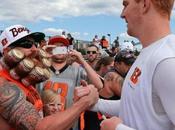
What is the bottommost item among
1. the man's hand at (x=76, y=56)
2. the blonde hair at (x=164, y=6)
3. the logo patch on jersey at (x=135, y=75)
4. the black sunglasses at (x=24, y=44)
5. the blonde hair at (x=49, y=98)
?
the blonde hair at (x=49, y=98)

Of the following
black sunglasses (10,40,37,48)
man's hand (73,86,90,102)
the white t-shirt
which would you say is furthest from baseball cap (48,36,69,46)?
the white t-shirt

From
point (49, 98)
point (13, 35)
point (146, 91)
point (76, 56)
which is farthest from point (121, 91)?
point (76, 56)

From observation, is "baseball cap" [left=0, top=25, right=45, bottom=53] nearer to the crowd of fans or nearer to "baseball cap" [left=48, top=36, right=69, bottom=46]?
the crowd of fans

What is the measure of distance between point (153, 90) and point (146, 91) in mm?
38

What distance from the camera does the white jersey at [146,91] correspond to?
2.00 meters

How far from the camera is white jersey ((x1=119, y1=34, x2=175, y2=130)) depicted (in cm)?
200

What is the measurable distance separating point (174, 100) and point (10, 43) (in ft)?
6.09

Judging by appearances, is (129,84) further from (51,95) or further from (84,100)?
(51,95)

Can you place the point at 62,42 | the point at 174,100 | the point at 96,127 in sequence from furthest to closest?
the point at 62,42
the point at 96,127
the point at 174,100

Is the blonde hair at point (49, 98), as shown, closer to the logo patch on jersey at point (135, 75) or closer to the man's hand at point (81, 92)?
the man's hand at point (81, 92)

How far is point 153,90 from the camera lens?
1997mm

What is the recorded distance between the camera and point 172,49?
6.60ft

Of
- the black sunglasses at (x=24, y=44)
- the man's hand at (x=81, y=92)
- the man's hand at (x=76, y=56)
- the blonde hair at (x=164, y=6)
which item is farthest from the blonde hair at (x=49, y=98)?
the man's hand at (x=76, y=56)

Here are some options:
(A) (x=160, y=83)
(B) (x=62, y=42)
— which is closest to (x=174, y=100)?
(A) (x=160, y=83)
